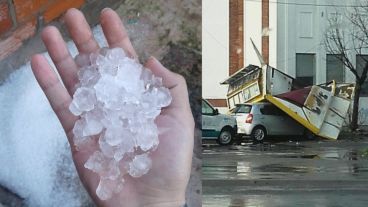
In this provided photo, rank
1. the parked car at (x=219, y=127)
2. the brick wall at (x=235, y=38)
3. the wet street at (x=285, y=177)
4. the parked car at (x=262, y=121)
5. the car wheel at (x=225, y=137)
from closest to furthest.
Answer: the wet street at (x=285, y=177)
the parked car at (x=219, y=127)
the car wheel at (x=225, y=137)
the parked car at (x=262, y=121)
the brick wall at (x=235, y=38)

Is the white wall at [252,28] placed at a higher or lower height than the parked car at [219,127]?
higher

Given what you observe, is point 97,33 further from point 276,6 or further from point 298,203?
point 276,6

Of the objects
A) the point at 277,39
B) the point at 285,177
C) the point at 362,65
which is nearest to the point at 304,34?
the point at 277,39

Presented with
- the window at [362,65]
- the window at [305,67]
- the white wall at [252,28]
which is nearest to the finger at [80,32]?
the white wall at [252,28]

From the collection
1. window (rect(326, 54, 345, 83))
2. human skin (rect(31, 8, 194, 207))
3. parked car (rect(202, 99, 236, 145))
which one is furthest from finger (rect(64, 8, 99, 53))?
window (rect(326, 54, 345, 83))

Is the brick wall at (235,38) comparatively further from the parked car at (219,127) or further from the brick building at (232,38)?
the parked car at (219,127)

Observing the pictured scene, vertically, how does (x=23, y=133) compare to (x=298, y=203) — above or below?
above

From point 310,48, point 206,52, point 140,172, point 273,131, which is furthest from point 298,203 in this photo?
point 310,48
